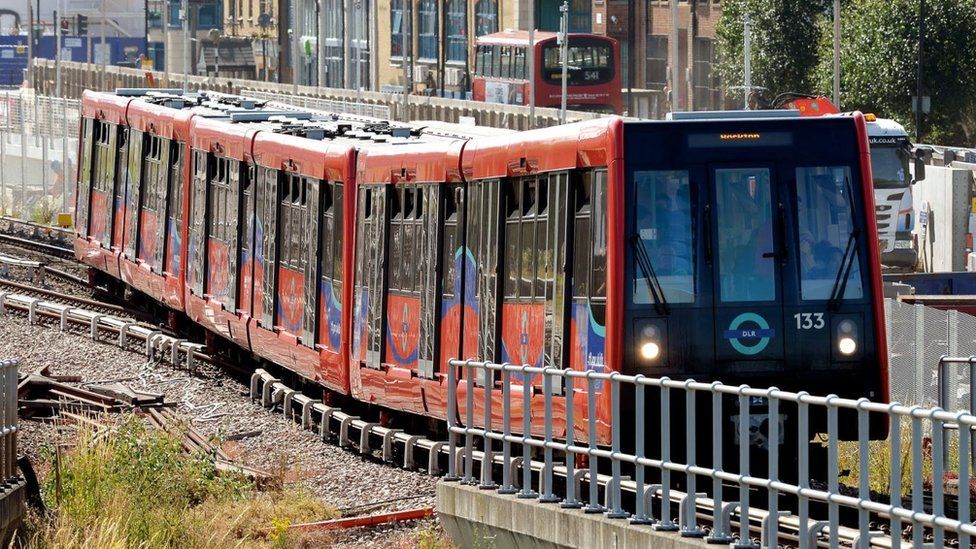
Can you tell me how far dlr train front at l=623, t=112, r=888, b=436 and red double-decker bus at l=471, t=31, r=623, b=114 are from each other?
1914 inches

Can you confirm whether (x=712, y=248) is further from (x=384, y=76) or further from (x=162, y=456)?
(x=384, y=76)

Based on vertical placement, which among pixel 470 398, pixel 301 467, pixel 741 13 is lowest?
pixel 301 467

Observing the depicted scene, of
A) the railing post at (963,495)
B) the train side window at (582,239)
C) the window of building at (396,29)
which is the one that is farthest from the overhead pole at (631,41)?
the railing post at (963,495)

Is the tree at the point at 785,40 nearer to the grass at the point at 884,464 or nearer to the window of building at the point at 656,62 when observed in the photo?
the window of building at the point at 656,62

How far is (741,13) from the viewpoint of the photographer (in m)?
62.8

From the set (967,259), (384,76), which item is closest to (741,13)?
(967,259)

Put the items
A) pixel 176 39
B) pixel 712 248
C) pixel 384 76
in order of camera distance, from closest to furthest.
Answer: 1. pixel 712 248
2. pixel 384 76
3. pixel 176 39

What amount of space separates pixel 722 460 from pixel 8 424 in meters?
4.73

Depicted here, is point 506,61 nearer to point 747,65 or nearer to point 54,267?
point 747,65

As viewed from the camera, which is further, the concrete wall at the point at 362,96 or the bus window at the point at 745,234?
the concrete wall at the point at 362,96

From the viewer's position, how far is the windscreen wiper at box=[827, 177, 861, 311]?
13.5 m

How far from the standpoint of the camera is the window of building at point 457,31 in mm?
84750

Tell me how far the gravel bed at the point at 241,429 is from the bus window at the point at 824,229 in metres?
3.25

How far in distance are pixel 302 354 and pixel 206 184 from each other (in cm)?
459
